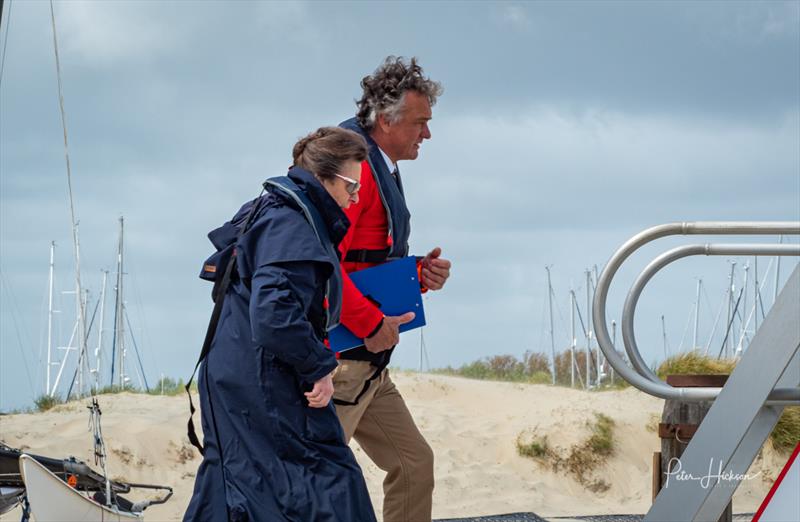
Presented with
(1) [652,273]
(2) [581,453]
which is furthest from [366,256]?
(2) [581,453]

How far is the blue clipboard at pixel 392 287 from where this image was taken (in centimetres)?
422

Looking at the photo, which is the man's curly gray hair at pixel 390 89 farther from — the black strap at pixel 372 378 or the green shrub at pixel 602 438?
the green shrub at pixel 602 438

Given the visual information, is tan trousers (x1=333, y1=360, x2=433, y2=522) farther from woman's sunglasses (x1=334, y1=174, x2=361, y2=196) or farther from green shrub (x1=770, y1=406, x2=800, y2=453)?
green shrub (x1=770, y1=406, x2=800, y2=453)

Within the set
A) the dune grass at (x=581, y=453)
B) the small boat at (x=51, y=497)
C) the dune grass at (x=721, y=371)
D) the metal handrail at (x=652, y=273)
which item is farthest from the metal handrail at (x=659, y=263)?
the dune grass at (x=581, y=453)

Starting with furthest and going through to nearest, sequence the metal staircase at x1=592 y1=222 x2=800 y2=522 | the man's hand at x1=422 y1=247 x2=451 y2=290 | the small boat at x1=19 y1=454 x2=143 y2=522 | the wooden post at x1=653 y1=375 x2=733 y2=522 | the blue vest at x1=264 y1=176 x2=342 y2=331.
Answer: the small boat at x1=19 y1=454 x2=143 y2=522, the wooden post at x1=653 y1=375 x2=733 y2=522, the man's hand at x1=422 y1=247 x2=451 y2=290, the blue vest at x1=264 y1=176 x2=342 y2=331, the metal staircase at x1=592 y1=222 x2=800 y2=522

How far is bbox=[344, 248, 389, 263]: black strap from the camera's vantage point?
429 centimetres

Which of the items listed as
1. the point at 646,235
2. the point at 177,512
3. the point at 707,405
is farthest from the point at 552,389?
the point at 646,235

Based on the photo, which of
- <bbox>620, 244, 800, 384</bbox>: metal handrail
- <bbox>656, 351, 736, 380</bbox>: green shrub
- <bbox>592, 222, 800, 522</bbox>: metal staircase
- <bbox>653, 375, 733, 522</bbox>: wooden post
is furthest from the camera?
→ <bbox>656, 351, 736, 380</bbox>: green shrub

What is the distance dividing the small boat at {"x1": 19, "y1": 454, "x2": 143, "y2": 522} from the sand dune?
3.82 m

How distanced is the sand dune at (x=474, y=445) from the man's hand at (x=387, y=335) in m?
6.56

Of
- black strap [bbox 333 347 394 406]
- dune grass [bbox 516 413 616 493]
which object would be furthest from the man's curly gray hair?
dune grass [bbox 516 413 616 493]

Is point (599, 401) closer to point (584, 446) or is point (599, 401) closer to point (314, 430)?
point (584, 446)

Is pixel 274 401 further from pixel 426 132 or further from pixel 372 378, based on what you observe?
pixel 426 132

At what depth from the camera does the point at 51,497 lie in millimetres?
5906
